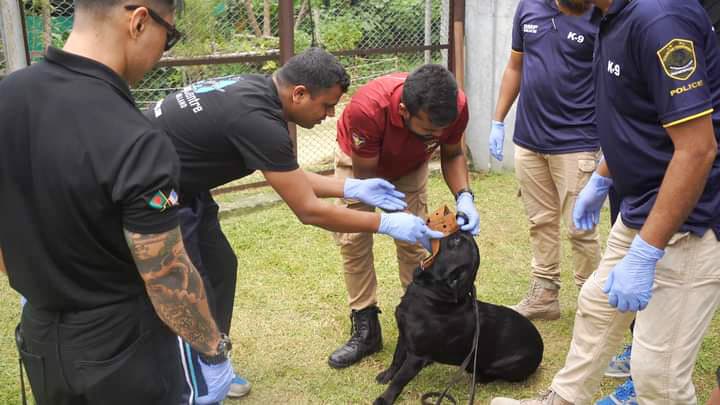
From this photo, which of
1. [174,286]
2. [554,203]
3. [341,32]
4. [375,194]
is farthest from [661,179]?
[341,32]

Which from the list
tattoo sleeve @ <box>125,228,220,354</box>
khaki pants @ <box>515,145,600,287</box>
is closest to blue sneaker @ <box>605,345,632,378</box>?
khaki pants @ <box>515,145,600,287</box>

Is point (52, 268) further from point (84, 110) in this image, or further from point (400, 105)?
point (400, 105)

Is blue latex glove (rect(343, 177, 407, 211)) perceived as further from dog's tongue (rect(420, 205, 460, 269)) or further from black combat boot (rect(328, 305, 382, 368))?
black combat boot (rect(328, 305, 382, 368))

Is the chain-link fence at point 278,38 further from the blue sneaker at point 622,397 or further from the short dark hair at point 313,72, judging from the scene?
the blue sneaker at point 622,397

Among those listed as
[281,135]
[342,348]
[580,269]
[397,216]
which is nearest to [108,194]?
[281,135]

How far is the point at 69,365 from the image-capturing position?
1814 mm

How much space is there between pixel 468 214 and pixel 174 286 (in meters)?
1.98

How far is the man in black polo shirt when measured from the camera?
1.63 metres

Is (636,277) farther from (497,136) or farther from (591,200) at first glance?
(497,136)

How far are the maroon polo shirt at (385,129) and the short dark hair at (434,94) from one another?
0.21 meters

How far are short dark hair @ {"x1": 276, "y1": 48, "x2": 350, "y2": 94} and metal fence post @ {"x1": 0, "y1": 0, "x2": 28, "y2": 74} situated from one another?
3421 mm

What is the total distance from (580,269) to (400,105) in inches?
65.2

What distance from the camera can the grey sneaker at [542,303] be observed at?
4227mm

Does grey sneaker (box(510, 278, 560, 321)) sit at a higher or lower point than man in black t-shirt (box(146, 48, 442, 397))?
lower
